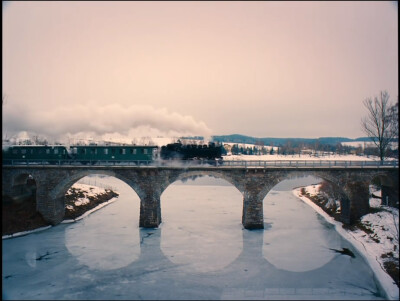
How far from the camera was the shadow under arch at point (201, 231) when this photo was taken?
27.8 meters

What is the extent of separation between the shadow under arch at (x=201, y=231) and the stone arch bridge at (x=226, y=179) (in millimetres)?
1500

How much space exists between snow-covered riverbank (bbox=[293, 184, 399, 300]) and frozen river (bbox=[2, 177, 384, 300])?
80cm

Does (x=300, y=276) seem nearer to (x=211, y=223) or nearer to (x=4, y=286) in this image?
(x=211, y=223)

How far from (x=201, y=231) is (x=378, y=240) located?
1918 cm

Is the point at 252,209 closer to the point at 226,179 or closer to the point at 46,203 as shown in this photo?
the point at 226,179

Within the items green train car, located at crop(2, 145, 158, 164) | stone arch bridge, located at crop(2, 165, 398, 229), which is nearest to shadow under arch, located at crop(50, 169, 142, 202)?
stone arch bridge, located at crop(2, 165, 398, 229)

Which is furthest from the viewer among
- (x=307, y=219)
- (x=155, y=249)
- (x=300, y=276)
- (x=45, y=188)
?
(x=307, y=219)

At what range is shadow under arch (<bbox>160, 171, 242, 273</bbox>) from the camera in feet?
91.1

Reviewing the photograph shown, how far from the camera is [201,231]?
3581cm

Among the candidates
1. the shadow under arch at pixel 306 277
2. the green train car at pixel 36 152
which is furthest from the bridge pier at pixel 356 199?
the green train car at pixel 36 152

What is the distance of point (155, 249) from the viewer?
30172mm

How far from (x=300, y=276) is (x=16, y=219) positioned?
3244 cm

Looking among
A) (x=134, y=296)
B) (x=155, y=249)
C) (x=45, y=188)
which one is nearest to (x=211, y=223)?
(x=155, y=249)

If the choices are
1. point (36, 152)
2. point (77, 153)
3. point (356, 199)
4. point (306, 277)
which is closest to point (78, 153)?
point (77, 153)
